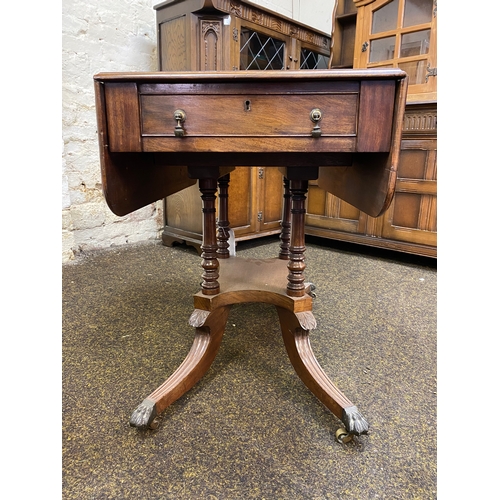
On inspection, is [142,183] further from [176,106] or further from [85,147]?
[85,147]

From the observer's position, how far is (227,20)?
6.71ft

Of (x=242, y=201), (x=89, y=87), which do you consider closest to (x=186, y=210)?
(x=242, y=201)

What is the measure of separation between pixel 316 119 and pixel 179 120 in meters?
0.28

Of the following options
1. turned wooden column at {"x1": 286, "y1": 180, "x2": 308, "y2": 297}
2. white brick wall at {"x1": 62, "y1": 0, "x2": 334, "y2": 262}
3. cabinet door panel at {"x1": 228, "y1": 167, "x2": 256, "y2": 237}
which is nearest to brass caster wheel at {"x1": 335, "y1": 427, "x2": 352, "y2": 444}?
turned wooden column at {"x1": 286, "y1": 180, "x2": 308, "y2": 297}

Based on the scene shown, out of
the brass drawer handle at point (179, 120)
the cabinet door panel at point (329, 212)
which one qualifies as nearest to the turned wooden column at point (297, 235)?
the brass drawer handle at point (179, 120)

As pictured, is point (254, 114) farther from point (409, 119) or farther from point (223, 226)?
point (409, 119)

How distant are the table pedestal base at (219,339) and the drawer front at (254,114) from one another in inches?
18.8

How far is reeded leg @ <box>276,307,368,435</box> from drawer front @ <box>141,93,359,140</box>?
20.4 inches

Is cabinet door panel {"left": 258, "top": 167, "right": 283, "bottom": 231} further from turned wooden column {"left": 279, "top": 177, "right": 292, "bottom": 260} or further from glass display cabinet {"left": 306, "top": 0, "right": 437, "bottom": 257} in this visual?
turned wooden column {"left": 279, "top": 177, "right": 292, "bottom": 260}

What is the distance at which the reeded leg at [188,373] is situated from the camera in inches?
33.6

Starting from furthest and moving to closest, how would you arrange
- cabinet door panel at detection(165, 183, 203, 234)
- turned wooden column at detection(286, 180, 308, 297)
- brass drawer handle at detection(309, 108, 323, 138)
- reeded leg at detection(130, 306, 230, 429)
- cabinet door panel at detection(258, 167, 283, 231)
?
cabinet door panel at detection(258, 167, 283, 231), cabinet door panel at detection(165, 183, 203, 234), turned wooden column at detection(286, 180, 308, 297), reeded leg at detection(130, 306, 230, 429), brass drawer handle at detection(309, 108, 323, 138)

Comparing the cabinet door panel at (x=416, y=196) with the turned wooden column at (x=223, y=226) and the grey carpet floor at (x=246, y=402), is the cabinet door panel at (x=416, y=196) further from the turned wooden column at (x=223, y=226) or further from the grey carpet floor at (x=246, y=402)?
the turned wooden column at (x=223, y=226)

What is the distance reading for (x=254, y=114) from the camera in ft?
2.50

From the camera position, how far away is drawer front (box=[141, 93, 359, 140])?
29.7 inches
